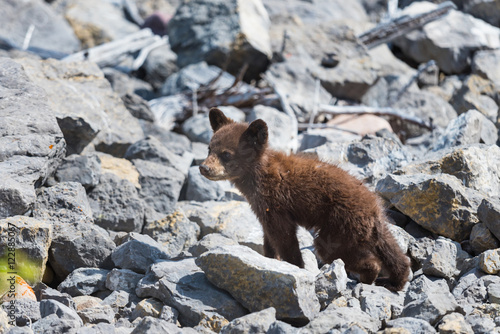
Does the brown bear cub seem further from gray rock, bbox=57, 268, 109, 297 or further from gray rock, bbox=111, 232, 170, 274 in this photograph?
gray rock, bbox=57, 268, 109, 297

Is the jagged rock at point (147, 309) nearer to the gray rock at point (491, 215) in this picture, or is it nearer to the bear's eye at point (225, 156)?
the bear's eye at point (225, 156)

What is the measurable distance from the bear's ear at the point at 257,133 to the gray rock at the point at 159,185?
2.33m

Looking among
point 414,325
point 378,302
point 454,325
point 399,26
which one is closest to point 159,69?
point 399,26

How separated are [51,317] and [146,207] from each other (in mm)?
3124

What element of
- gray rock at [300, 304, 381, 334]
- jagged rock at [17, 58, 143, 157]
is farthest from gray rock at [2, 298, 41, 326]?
jagged rock at [17, 58, 143, 157]

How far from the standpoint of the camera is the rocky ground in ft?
14.2

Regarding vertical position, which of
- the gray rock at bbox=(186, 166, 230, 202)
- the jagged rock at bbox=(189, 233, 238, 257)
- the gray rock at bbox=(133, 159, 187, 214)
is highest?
the jagged rock at bbox=(189, 233, 238, 257)

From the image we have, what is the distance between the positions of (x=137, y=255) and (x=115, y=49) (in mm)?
9485

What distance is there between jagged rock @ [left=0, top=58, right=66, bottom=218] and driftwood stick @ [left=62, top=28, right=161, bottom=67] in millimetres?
6236

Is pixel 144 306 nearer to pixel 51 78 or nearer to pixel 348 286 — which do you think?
pixel 348 286

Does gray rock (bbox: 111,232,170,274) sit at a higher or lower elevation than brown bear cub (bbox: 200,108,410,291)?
lower

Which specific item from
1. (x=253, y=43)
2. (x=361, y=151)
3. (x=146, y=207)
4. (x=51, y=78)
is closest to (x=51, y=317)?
(x=146, y=207)

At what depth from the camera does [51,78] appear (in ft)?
29.3

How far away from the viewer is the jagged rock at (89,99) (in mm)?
8484
